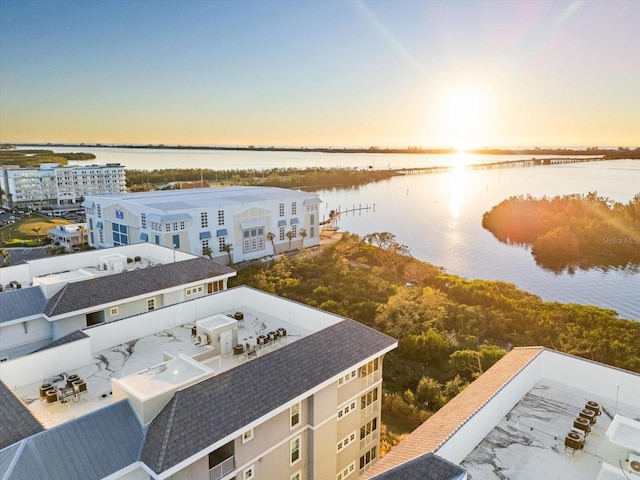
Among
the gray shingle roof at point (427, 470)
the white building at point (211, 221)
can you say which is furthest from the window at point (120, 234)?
the gray shingle roof at point (427, 470)

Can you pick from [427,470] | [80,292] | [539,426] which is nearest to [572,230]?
[539,426]

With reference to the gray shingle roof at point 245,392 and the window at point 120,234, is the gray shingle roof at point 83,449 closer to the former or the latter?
the gray shingle roof at point 245,392

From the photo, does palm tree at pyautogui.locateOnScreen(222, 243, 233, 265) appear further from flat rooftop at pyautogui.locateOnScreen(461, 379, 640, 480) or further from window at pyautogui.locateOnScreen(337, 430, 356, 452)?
flat rooftop at pyautogui.locateOnScreen(461, 379, 640, 480)

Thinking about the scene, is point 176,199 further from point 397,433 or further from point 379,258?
point 397,433

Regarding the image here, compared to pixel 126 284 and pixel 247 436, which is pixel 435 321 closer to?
pixel 126 284

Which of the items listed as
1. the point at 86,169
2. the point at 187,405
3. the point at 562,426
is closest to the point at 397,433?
the point at 562,426
